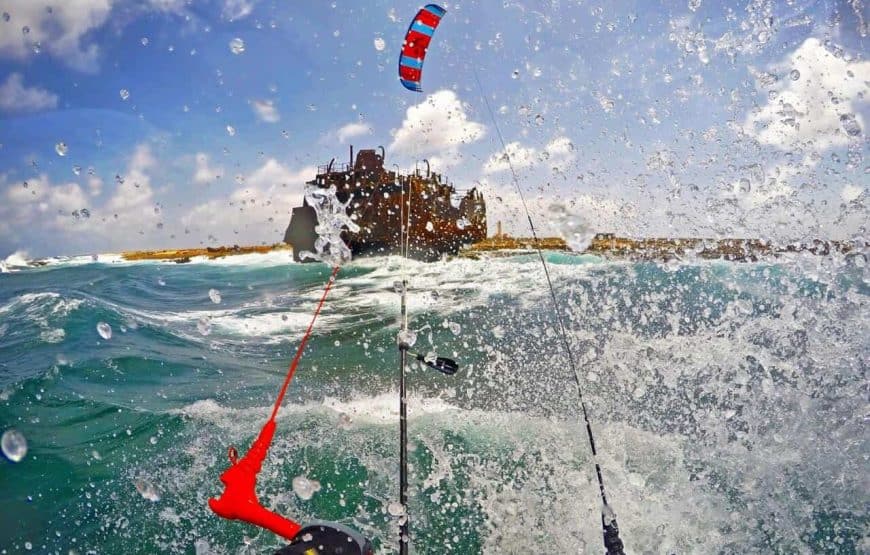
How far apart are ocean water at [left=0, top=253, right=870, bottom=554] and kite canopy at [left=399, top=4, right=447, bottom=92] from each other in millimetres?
5554

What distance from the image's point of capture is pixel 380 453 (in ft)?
19.0

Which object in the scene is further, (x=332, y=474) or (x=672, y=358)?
(x=672, y=358)

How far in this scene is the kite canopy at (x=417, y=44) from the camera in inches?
301

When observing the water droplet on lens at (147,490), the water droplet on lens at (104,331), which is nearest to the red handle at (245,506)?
the water droplet on lens at (147,490)

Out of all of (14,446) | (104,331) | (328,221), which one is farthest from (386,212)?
(14,446)

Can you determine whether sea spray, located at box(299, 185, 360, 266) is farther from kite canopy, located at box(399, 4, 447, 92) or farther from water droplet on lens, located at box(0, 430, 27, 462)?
water droplet on lens, located at box(0, 430, 27, 462)

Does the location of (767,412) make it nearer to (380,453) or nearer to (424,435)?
(424,435)

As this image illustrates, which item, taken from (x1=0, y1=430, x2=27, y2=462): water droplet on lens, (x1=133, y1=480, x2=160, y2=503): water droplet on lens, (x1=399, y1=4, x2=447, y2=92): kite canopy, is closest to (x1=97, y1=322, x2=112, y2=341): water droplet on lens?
(x1=0, y1=430, x2=27, y2=462): water droplet on lens

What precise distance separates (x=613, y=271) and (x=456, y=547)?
21418mm

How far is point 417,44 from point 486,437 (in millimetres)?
6577

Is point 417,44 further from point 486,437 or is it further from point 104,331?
point 104,331

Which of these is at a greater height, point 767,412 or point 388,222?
point 388,222

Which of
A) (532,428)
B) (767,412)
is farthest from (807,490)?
(532,428)

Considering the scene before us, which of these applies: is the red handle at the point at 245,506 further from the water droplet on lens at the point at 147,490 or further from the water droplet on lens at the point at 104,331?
the water droplet on lens at the point at 104,331
